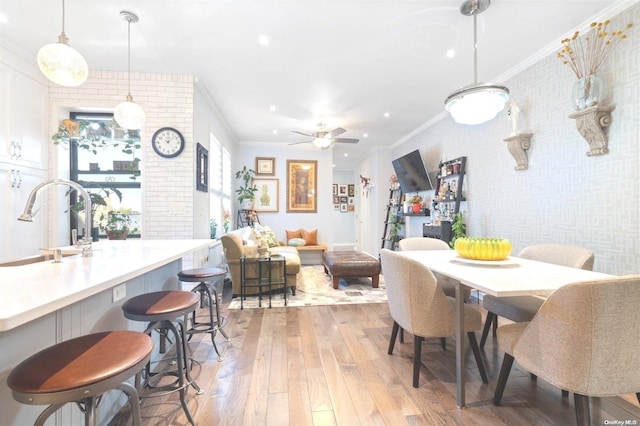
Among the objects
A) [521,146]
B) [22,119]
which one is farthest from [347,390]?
[22,119]

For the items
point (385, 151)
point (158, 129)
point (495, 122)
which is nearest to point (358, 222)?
point (385, 151)

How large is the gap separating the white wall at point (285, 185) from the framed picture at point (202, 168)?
2.51m

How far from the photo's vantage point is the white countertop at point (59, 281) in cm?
79

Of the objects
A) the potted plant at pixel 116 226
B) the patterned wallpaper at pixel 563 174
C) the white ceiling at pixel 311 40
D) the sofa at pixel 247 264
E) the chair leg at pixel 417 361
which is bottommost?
the chair leg at pixel 417 361

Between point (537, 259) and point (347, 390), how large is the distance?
6.17ft

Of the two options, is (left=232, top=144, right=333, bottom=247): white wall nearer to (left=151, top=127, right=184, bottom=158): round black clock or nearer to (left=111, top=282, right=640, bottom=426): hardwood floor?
(left=151, top=127, right=184, bottom=158): round black clock

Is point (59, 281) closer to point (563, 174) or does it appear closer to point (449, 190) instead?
point (563, 174)

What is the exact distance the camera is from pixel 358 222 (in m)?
9.53

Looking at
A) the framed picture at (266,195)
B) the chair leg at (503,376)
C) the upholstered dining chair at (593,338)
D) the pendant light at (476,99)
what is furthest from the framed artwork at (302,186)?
the upholstered dining chair at (593,338)

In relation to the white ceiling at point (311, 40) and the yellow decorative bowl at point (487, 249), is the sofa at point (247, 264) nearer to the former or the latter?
the white ceiling at point (311, 40)

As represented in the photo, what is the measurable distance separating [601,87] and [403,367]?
114 inches

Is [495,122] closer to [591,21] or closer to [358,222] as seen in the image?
[591,21]

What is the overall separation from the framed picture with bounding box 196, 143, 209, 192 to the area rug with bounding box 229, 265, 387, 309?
167 cm

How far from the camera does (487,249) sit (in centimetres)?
204
